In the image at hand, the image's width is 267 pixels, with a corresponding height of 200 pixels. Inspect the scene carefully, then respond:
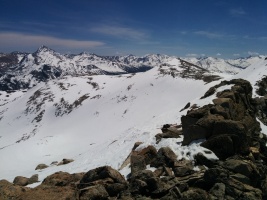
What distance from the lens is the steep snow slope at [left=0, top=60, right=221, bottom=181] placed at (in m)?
77.2

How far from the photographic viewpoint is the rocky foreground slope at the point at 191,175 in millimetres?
16766

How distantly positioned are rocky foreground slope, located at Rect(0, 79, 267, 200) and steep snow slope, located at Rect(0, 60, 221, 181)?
1581 inches

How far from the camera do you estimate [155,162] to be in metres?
22.7

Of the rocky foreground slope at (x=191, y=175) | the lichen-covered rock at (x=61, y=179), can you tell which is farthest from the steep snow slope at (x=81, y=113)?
the lichen-covered rock at (x=61, y=179)

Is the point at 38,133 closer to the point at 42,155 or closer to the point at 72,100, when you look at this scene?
the point at 72,100

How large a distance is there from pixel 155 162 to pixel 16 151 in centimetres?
6200

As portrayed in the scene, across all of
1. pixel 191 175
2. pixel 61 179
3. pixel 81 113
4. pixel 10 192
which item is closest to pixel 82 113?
A: pixel 81 113

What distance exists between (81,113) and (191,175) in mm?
112492

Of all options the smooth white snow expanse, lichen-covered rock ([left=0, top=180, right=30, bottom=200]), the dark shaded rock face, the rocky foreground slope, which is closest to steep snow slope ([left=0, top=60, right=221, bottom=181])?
the smooth white snow expanse

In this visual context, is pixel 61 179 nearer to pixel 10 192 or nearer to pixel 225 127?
pixel 10 192

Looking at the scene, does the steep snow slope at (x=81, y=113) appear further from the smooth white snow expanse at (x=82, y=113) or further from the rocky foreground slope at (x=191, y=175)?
the rocky foreground slope at (x=191, y=175)

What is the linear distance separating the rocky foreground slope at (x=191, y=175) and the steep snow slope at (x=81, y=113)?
1581 inches

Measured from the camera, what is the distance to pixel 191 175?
19.2m

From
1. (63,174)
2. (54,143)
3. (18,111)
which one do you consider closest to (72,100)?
(18,111)
